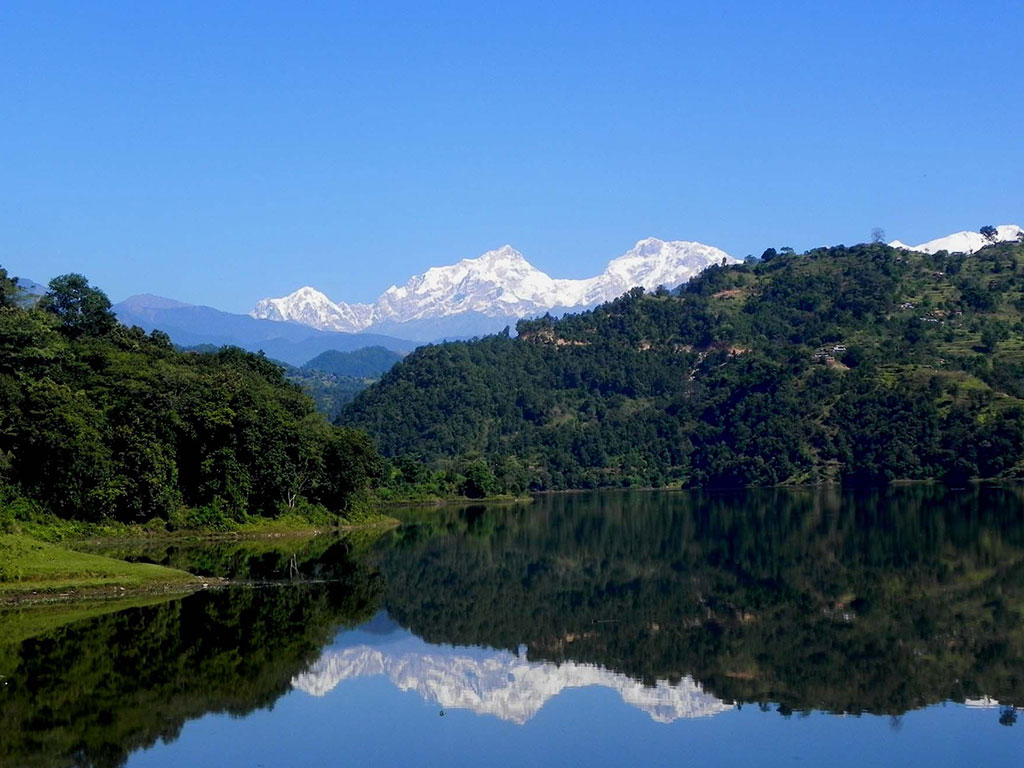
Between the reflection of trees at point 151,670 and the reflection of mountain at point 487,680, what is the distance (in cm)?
130

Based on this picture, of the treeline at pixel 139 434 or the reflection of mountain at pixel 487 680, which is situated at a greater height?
the treeline at pixel 139 434

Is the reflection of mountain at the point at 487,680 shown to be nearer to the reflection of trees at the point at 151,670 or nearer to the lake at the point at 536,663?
the lake at the point at 536,663

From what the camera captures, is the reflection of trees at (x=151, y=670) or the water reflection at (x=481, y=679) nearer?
the reflection of trees at (x=151, y=670)

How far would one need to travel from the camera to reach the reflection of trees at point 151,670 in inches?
1180

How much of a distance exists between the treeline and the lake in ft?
24.2

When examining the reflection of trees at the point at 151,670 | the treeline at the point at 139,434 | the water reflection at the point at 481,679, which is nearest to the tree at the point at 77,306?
the treeline at the point at 139,434

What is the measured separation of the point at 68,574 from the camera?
5247 centimetres

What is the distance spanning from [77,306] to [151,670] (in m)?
69.3

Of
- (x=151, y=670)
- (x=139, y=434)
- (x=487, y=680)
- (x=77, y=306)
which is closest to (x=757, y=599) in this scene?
(x=487, y=680)

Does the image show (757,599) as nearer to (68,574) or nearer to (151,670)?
(151,670)

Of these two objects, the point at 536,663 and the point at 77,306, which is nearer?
the point at 536,663

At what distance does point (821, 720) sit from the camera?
32.3 meters

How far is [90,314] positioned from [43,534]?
36498 mm

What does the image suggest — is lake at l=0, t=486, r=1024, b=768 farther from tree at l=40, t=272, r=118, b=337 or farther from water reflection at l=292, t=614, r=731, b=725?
tree at l=40, t=272, r=118, b=337
